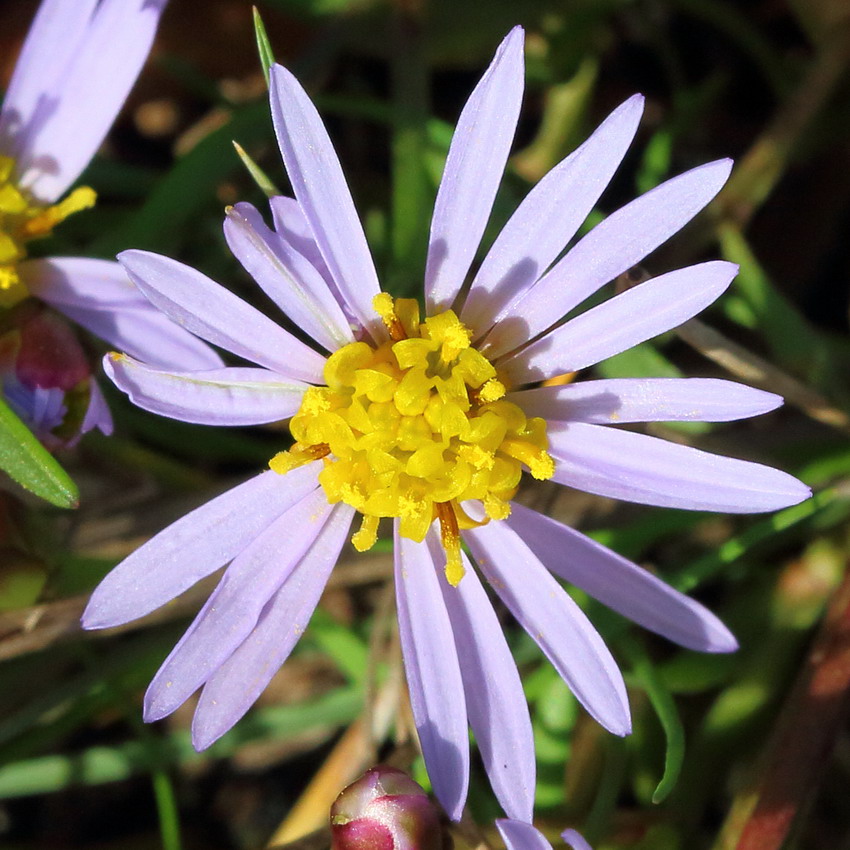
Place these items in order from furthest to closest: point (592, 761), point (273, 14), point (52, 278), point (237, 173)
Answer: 1. point (273, 14)
2. point (237, 173)
3. point (592, 761)
4. point (52, 278)

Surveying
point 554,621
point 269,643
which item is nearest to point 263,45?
point 269,643

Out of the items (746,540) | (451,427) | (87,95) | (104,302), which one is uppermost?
(87,95)

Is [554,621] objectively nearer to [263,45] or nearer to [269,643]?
[269,643]

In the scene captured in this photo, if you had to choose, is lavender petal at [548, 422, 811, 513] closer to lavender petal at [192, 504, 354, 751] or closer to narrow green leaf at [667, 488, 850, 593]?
narrow green leaf at [667, 488, 850, 593]

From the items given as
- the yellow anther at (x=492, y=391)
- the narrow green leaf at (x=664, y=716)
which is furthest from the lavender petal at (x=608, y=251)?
the narrow green leaf at (x=664, y=716)

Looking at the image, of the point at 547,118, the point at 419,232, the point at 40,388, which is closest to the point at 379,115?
the point at 419,232

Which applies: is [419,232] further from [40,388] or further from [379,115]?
[40,388]

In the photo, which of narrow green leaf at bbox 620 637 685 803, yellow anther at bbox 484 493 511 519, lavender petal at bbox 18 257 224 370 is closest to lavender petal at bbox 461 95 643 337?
yellow anther at bbox 484 493 511 519

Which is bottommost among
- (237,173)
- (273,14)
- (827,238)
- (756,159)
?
(827,238)
